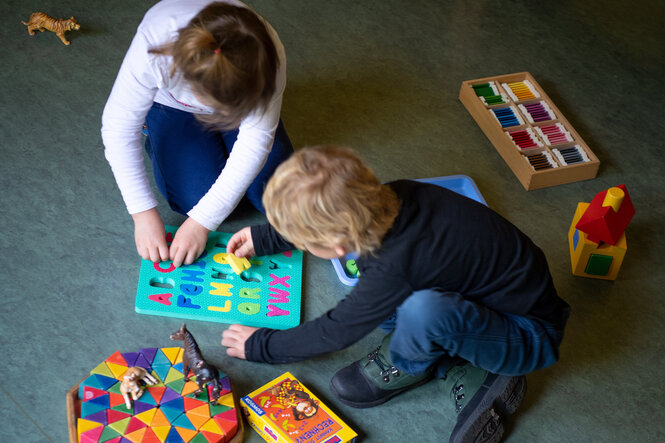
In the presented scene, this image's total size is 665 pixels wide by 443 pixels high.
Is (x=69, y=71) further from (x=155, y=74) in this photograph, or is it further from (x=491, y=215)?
(x=491, y=215)

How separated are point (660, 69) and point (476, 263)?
1.43 metres

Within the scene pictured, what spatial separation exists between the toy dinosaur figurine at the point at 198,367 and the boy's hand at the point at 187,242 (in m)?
0.24

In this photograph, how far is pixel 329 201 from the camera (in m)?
0.97

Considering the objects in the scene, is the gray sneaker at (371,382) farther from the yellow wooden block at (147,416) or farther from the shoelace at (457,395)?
the yellow wooden block at (147,416)

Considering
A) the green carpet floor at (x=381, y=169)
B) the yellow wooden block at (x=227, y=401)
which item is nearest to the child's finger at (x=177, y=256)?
the green carpet floor at (x=381, y=169)

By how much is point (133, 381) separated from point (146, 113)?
51 centimetres

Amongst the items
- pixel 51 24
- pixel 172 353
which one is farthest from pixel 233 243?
pixel 51 24

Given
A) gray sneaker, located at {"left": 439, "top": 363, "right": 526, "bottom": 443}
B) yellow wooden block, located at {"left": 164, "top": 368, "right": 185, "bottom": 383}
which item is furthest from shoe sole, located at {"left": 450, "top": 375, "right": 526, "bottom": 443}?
yellow wooden block, located at {"left": 164, "top": 368, "right": 185, "bottom": 383}

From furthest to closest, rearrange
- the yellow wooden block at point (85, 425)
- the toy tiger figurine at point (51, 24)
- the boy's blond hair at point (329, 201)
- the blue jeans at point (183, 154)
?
the toy tiger figurine at point (51, 24), the blue jeans at point (183, 154), the yellow wooden block at point (85, 425), the boy's blond hair at point (329, 201)

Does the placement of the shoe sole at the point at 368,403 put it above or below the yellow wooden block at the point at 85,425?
below

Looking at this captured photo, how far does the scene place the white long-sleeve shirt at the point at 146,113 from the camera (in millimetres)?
1225

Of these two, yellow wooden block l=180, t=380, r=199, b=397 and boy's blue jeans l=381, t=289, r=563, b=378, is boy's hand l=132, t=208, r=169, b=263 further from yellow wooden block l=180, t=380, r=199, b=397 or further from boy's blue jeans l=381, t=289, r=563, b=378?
boy's blue jeans l=381, t=289, r=563, b=378

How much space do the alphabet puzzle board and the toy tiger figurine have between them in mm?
796

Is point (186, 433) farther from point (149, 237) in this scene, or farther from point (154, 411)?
point (149, 237)
